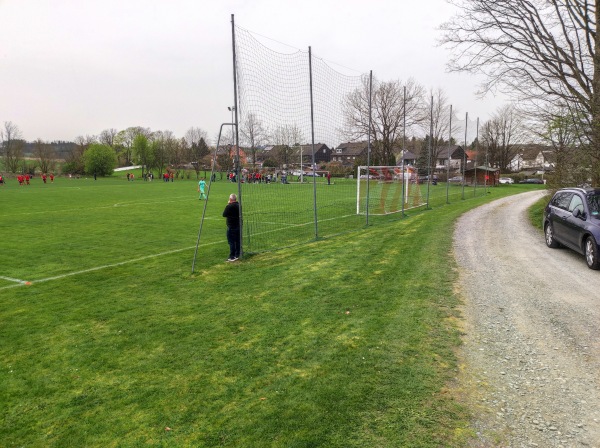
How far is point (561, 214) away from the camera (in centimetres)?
1032

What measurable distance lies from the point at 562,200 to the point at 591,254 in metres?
2.78

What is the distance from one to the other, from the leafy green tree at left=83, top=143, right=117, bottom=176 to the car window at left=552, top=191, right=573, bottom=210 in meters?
82.8

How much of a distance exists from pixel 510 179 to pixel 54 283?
71.5 m

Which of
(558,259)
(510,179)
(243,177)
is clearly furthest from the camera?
(510,179)

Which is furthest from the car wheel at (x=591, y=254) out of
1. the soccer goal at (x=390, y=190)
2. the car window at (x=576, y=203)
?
A: the soccer goal at (x=390, y=190)

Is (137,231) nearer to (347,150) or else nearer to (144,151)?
(347,150)

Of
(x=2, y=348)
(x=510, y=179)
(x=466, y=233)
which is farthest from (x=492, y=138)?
(x=2, y=348)

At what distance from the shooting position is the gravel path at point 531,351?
11.4 ft

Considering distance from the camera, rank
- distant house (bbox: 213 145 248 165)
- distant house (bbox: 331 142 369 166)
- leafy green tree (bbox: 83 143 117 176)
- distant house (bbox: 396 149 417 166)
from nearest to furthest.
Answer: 1. distant house (bbox: 213 145 248 165)
2. distant house (bbox: 331 142 369 166)
3. distant house (bbox: 396 149 417 166)
4. leafy green tree (bbox: 83 143 117 176)

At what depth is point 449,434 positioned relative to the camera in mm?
3373

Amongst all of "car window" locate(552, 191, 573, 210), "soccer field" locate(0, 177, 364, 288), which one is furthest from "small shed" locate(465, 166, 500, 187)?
"car window" locate(552, 191, 573, 210)

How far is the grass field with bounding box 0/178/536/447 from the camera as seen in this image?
3.60 meters

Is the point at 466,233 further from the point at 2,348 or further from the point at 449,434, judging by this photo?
the point at 2,348

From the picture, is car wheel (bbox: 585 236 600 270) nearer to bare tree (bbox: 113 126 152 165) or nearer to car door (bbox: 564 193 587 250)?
car door (bbox: 564 193 587 250)
